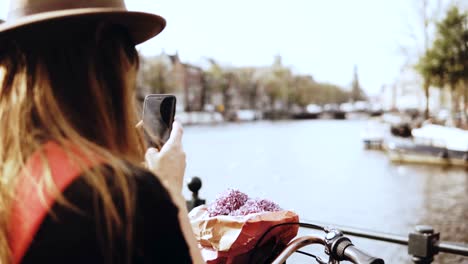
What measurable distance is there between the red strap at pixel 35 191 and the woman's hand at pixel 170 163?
296 millimetres

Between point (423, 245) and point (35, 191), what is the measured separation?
109 inches

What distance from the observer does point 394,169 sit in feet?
67.7

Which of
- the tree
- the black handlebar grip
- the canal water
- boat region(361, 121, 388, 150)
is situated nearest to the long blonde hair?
the black handlebar grip

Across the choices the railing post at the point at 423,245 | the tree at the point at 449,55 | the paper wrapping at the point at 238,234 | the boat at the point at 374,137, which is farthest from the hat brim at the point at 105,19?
the tree at the point at 449,55

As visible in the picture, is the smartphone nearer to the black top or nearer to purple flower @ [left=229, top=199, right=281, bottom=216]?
the black top

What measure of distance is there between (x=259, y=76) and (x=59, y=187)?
376 ft

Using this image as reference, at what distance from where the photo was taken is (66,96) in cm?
105

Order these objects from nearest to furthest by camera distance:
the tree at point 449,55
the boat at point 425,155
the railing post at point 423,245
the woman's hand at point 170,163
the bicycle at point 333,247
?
the woman's hand at point 170,163 → the bicycle at point 333,247 → the railing post at point 423,245 → the boat at point 425,155 → the tree at point 449,55

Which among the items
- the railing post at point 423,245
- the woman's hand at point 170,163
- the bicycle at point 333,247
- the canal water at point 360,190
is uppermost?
the woman's hand at point 170,163

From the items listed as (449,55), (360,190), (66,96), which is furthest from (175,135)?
(449,55)

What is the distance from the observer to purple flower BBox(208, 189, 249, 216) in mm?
1854

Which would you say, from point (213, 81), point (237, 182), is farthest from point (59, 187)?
point (213, 81)

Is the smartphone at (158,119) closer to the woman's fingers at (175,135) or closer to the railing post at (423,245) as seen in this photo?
the woman's fingers at (175,135)

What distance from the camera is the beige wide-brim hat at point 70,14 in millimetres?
1048
